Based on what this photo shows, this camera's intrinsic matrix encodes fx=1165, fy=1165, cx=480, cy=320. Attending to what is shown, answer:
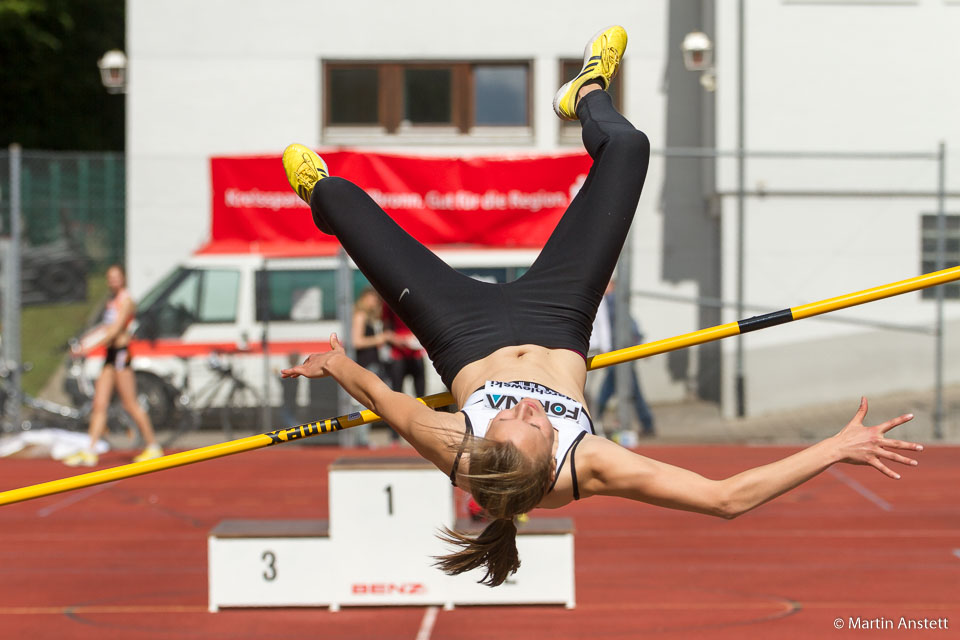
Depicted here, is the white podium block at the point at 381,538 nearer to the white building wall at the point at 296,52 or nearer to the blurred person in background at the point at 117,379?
the blurred person in background at the point at 117,379

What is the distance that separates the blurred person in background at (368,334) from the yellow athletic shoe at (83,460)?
2.66m

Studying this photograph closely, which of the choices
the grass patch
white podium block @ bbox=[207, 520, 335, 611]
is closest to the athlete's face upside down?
white podium block @ bbox=[207, 520, 335, 611]

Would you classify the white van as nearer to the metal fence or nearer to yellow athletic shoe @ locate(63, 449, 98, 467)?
yellow athletic shoe @ locate(63, 449, 98, 467)

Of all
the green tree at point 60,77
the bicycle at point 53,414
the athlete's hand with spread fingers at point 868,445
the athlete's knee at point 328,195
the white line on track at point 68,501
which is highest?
the green tree at point 60,77

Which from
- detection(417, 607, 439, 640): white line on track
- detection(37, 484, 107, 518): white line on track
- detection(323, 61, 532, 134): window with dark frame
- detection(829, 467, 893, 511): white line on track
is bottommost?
detection(417, 607, 439, 640): white line on track

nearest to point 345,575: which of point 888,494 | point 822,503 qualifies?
point 822,503

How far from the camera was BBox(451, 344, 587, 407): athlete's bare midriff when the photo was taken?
13.8 ft

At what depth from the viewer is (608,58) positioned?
5.45 meters

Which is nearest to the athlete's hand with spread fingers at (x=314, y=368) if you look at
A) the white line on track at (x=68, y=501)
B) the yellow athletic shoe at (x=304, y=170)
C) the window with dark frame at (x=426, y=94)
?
the yellow athletic shoe at (x=304, y=170)

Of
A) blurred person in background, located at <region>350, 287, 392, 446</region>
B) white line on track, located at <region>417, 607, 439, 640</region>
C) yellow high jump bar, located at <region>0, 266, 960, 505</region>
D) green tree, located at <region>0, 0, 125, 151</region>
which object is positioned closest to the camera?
yellow high jump bar, located at <region>0, 266, 960, 505</region>

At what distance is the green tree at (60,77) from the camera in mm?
23500

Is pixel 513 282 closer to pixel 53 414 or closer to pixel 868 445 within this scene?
pixel 868 445

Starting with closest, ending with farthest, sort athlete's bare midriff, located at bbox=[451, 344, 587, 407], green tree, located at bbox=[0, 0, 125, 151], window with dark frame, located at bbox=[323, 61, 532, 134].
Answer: athlete's bare midriff, located at bbox=[451, 344, 587, 407]
window with dark frame, located at bbox=[323, 61, 532, 134]
green tree, located at bbox=[0, 0, 125, 151]

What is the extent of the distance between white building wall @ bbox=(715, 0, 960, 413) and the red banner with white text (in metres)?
2.39
